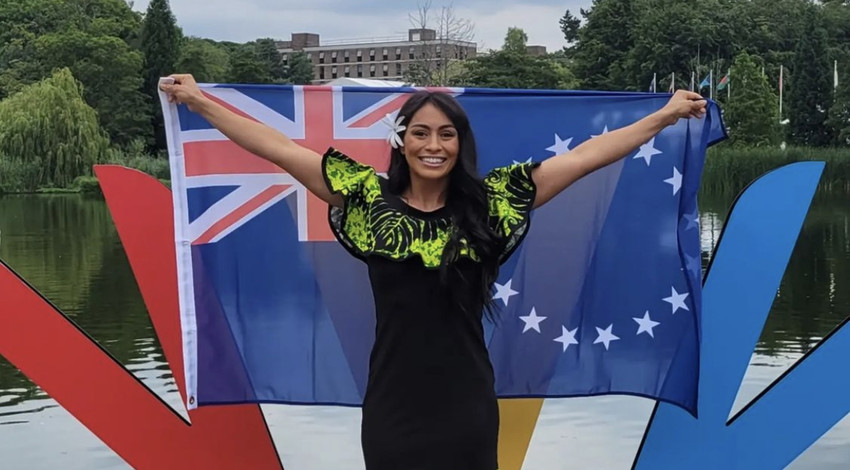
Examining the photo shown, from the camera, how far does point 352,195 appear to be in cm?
250

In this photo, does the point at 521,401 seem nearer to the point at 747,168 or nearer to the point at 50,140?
the point at 747,168

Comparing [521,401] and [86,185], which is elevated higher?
[521,401]

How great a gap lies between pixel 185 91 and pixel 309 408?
13.6ft

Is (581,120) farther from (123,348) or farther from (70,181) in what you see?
(70,181)

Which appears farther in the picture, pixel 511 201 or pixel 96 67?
pixel 96 67

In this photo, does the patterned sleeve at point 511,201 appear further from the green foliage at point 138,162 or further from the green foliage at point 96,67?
the green foliage at point 96,67

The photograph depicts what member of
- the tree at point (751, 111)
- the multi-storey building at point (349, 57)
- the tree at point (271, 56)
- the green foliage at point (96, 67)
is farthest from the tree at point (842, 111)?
the multi-storey building at point (349, 57)

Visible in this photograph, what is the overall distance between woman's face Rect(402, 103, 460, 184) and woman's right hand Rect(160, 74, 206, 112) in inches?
26.6

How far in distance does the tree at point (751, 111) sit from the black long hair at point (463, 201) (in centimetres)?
3540

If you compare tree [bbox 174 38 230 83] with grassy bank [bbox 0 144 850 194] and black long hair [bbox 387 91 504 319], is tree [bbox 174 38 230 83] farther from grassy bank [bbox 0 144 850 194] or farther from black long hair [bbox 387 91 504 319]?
black long hair [bbox 387 91 504 319]

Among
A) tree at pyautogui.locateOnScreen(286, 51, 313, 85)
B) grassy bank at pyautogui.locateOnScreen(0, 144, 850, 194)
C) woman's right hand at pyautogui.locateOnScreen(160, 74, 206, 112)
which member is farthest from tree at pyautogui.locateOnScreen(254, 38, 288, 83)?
woman's right hand at pyautogui.locateOnScreen(160, 74, 206, 112)

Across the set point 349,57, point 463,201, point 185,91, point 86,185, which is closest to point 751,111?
point 86,185

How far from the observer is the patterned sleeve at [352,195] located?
97.0 inches

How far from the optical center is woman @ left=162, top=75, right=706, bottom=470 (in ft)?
7.59
